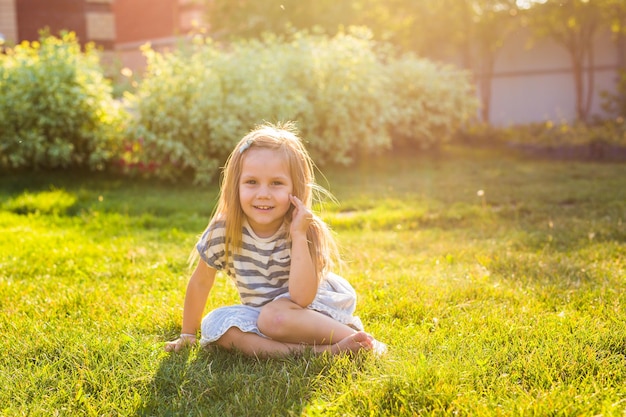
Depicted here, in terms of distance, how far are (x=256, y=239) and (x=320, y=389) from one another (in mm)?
771

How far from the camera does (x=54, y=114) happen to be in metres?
8.12

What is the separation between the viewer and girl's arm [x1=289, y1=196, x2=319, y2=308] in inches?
105

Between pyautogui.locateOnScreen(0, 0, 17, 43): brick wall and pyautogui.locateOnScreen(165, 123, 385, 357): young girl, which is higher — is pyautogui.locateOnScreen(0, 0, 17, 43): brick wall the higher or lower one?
the higher one

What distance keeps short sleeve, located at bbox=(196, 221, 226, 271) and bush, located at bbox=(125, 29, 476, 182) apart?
505cm

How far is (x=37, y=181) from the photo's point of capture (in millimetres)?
7914

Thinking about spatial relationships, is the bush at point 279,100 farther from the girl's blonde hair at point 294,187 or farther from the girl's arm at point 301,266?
the girl's arm at point 301,266

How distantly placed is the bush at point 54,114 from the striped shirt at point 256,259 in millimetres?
5720

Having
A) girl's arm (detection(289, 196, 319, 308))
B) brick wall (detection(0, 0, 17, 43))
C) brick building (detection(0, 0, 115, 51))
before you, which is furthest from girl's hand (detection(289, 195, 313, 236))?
brick wall (detection(0, 0, 17, 43))

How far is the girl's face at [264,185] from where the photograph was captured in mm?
2732

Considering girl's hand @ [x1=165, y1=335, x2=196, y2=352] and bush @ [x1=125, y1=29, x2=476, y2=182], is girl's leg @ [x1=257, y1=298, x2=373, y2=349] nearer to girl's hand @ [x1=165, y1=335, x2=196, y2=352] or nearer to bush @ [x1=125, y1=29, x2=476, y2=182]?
girl's hand @ [x1=165, y1=335, x2=196, y2=352]

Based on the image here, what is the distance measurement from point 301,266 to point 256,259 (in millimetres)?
264

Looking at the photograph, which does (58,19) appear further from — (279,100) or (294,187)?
(294,187)

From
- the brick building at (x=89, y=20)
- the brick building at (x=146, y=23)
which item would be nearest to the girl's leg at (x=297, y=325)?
the brick building at (x=89, y=20)

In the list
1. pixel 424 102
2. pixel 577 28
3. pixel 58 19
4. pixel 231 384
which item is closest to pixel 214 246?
pixel 231 384
